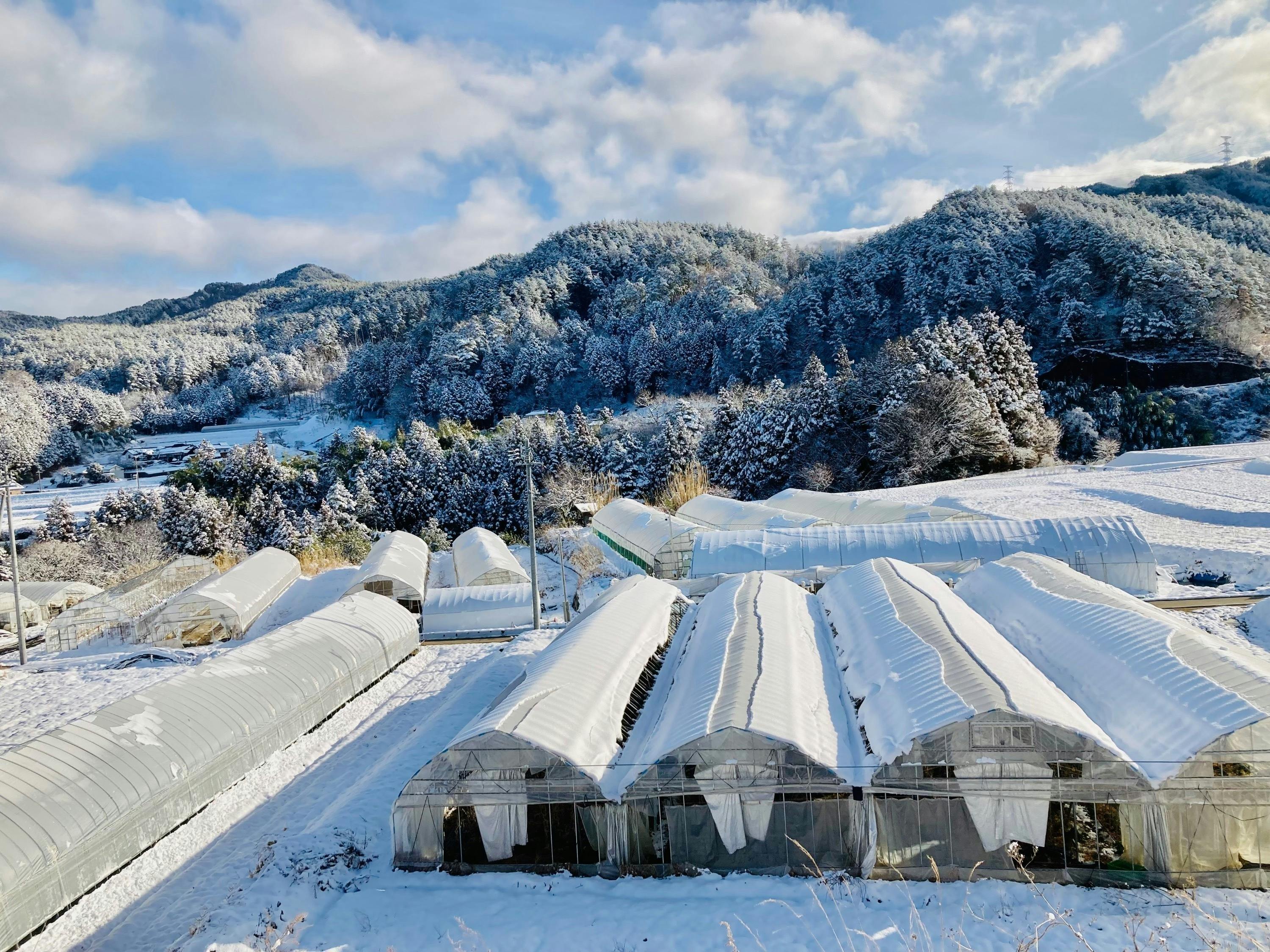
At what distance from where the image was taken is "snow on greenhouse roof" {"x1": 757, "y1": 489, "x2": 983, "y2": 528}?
23828 millimetres

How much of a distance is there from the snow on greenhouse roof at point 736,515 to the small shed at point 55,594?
25.8 metres

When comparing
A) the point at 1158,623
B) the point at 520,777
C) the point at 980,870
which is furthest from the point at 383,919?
the point at 1158,623

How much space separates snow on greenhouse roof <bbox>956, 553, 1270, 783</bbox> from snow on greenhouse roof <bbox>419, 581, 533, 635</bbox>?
41.5 ft

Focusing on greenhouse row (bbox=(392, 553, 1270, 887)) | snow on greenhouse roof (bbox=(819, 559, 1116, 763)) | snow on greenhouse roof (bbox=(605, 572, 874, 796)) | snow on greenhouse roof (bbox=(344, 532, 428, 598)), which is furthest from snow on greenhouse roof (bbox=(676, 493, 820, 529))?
greenhouse row (bbox=(392, 553, 1270, 887))

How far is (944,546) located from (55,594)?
3503cm

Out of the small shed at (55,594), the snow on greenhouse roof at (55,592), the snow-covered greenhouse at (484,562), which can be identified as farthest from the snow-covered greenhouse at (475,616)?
the snow on greenhouse roof at (55,592)

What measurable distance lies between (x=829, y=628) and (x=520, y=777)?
288 inches

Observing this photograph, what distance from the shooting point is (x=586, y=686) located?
11039mm

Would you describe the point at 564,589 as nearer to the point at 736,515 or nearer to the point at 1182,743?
the point at 736,515

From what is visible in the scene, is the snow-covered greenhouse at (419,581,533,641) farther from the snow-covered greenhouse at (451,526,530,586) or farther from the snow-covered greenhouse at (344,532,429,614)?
the snow-covered greenhouse at (451,526,530,586)

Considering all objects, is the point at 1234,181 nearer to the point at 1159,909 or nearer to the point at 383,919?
the point at 1159,909

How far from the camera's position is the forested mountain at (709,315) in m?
52.5

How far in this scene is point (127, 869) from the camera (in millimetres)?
9609

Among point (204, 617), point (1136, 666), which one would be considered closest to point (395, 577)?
point (204, 617)
